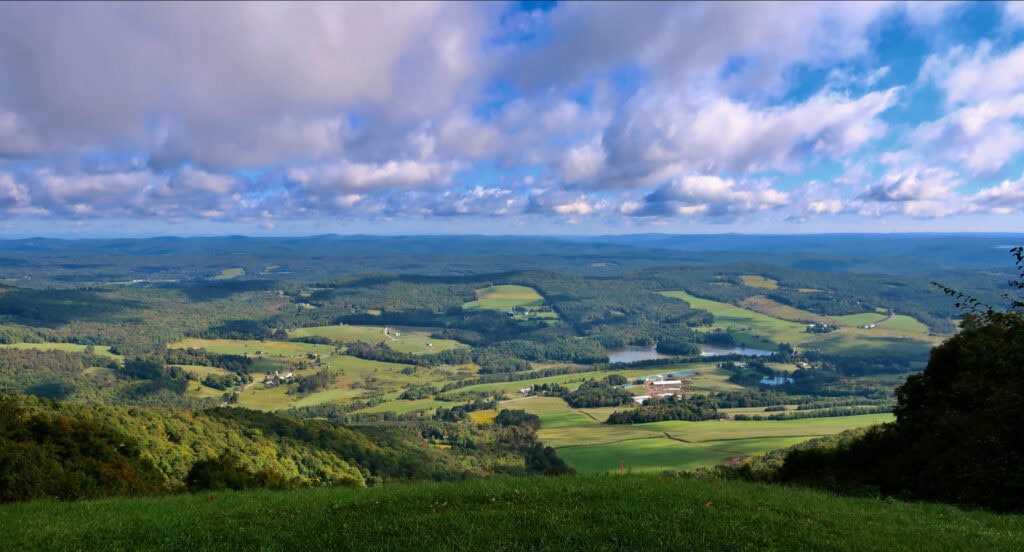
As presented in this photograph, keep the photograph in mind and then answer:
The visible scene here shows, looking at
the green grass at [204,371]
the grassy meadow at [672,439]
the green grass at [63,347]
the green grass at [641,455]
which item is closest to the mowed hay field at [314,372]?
the green grass at [204,371]

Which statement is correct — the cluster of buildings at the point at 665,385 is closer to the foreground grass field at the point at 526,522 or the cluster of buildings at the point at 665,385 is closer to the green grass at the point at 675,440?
the green grass at the point at 675,440

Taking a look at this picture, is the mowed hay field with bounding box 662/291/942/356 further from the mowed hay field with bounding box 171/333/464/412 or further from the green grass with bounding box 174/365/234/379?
the green grass with bounding box 174/365/234/379

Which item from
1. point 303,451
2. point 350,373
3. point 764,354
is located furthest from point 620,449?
point 764,354

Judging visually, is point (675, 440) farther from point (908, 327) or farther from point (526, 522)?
point (908, 327)

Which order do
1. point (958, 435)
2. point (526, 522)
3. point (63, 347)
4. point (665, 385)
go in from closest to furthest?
point (526, 522), point (958, 435), point (665, 385), point (63, 347)

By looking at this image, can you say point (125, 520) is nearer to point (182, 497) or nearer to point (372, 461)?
point (182, 497)

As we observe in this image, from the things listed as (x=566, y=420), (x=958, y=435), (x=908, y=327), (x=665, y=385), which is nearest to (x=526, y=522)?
(x=958, y=435)

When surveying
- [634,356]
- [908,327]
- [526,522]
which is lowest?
[634,356]
